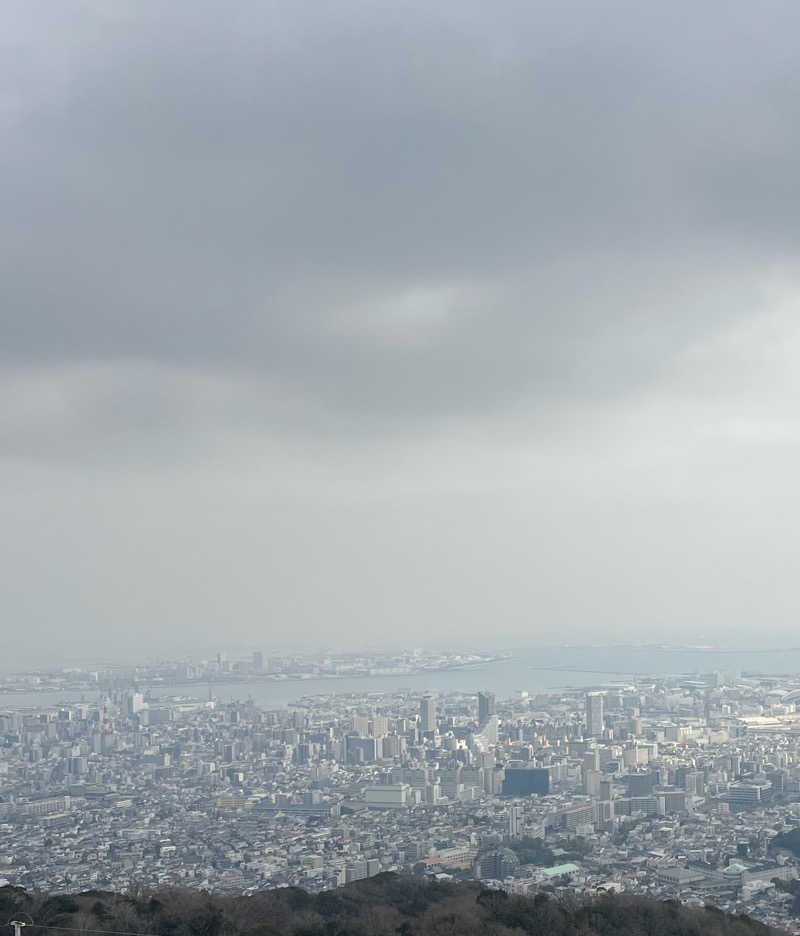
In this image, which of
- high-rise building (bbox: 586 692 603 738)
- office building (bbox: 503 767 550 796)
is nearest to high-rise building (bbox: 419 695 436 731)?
high-rise building (bbox: 586 692 603 738)

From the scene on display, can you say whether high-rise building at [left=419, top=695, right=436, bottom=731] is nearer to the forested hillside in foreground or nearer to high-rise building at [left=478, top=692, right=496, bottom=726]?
high-rise building at [left=478, top=692, right=496, bottom=726]

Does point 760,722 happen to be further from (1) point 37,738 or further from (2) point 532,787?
(1) point 37,738

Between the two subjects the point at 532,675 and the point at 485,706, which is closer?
the point at 485,706

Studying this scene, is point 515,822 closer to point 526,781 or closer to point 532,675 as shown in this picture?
point 526,781

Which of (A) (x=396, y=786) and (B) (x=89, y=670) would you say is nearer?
(A) (x=396, y=786)

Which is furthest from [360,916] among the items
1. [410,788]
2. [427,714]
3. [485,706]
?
[485,706]

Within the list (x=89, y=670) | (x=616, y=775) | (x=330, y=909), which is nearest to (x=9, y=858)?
(x=330, y=909)
